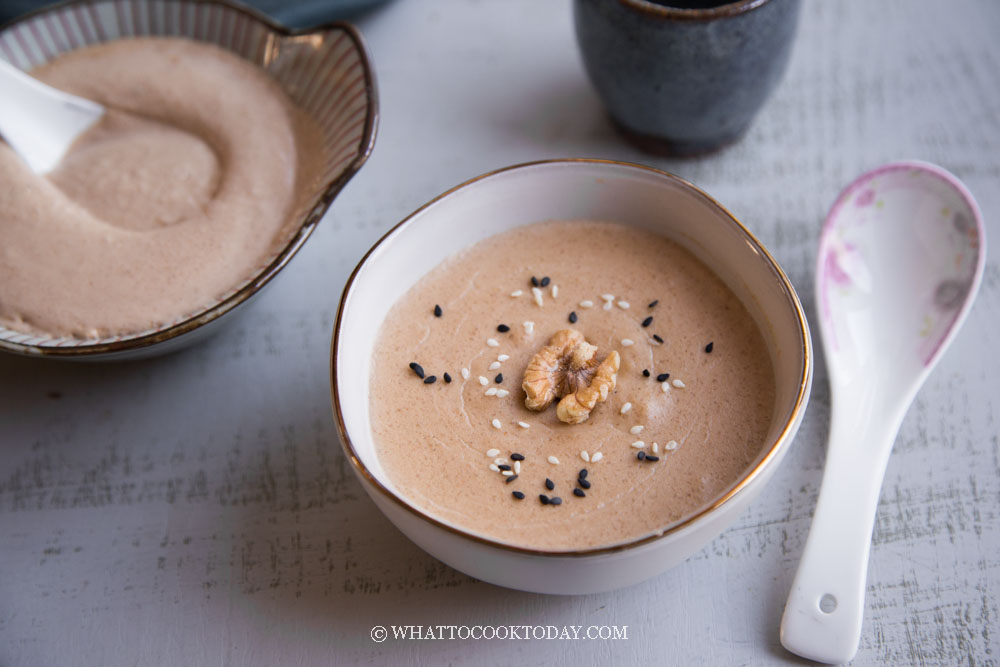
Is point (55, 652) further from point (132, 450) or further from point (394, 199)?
point (394, 199)

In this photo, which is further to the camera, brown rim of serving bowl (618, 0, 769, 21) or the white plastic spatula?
the white plastic spatula

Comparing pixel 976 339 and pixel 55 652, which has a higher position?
pixel 976 339

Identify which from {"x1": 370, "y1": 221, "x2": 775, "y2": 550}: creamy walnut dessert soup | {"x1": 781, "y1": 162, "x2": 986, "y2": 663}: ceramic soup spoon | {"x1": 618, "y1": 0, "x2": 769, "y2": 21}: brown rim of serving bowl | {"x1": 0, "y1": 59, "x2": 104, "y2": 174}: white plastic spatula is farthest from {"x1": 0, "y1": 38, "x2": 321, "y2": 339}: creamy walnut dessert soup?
{"x1": 781, "y1": 162, "x2": 986, "y2": 663}: ceramic soup spoon

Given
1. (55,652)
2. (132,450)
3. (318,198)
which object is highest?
(318,198)

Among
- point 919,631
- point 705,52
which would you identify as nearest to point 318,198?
point 705,52

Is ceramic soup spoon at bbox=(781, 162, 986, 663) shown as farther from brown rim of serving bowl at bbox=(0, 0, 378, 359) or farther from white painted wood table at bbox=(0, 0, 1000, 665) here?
brown rim of serving bowl at bbox=(0, 0, 378, 359)

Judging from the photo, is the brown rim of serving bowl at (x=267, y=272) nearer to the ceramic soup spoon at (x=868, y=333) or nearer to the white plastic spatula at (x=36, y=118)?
the white plastic spatula at (x=36, y=118)
